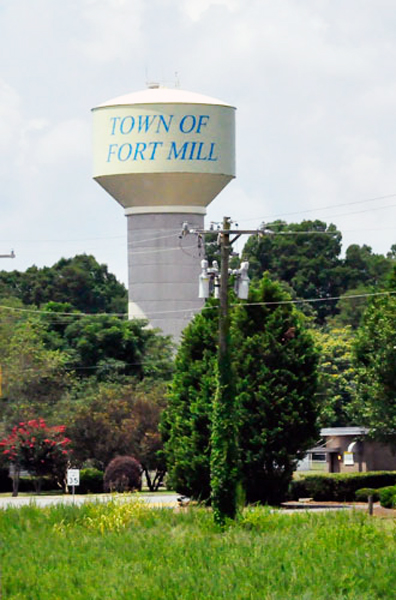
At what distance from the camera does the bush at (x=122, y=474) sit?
70.3 meters

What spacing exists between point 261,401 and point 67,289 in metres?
79.1

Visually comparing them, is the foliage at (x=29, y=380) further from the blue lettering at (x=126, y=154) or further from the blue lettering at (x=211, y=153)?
the blue lettering at (x=211, y=153)

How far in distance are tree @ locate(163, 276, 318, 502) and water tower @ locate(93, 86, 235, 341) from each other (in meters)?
34.9

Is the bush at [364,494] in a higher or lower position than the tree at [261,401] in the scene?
lower

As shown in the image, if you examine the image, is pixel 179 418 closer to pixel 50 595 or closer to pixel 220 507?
pixel 220 507

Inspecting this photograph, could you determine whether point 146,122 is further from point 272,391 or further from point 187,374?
point 272,391

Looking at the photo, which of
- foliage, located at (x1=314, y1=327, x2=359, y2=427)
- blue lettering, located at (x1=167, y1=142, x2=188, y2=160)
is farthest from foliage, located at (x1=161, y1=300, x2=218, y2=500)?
foliage, located at (x1=314, y1=327, x2=359, y2=427)

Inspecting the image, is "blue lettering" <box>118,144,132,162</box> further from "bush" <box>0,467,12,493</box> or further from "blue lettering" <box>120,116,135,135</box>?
"bush" <box>0,467,12,493</box>

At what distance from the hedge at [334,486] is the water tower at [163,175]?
30663mm

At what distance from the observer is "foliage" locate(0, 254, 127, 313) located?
13188 centimetres

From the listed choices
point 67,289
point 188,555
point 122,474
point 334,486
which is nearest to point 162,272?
point 122,474

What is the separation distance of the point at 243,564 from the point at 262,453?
25266mm

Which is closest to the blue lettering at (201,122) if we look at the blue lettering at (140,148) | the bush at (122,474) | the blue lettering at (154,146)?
the blue lettering at (154,146)

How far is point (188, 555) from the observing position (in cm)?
3172
